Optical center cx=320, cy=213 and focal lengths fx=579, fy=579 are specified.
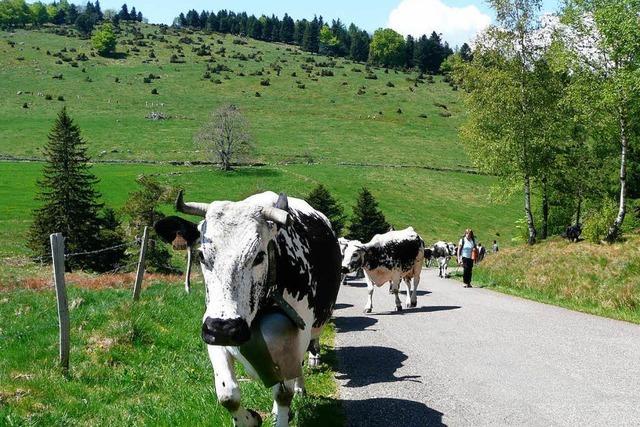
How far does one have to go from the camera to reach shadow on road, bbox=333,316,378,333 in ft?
46.7

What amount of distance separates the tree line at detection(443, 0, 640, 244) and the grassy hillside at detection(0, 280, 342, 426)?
18.1 metres

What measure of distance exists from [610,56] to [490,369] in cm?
2161

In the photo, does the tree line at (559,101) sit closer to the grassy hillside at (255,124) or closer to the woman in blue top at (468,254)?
the woman in blue top at (468,254)

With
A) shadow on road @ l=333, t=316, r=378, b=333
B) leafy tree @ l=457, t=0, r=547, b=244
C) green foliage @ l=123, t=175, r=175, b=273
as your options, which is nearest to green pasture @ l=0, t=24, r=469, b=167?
leafy tree @ l=457, t=0, r=547, b=244

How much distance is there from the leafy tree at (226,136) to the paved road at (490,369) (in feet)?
202

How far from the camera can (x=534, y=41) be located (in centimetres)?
3262

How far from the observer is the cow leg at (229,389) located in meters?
5.65

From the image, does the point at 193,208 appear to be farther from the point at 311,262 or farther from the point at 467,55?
the point at 467,55

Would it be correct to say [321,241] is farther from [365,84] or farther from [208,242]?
[365,84]

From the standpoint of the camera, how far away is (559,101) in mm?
28547

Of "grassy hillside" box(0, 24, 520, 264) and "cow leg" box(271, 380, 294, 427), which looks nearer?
"cow leg" box(271, 380, 294, 427)

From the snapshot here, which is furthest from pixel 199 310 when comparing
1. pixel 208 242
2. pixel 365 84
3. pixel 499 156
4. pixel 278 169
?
pixel 365 84

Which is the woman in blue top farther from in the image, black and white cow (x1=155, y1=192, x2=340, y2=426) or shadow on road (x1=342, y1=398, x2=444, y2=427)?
black and white cow (x1=155, y1=192, x2=340, y2=426)

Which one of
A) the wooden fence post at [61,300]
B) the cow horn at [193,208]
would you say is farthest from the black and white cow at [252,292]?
the wooden fence post at [61,300]
